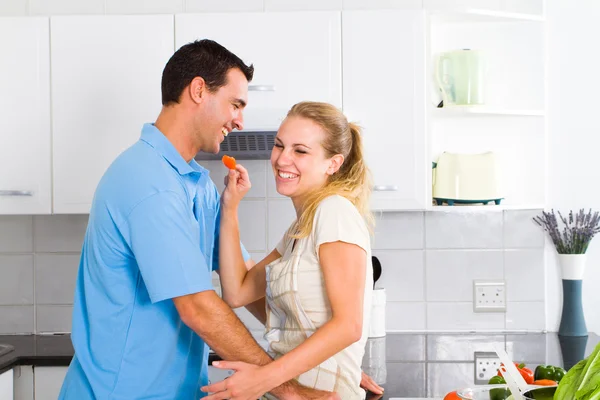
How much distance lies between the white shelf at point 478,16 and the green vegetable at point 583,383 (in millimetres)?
1805

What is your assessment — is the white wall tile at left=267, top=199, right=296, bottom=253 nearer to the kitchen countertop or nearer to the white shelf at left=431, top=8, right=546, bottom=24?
the kitchen countertop

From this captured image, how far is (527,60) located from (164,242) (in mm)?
1907

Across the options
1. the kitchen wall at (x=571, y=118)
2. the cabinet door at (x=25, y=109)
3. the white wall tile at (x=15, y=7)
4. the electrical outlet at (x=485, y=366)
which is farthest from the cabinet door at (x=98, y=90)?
the kitchen wall at (x=571, y=118)

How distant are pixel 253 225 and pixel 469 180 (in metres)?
0.88

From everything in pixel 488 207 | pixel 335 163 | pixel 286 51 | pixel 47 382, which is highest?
pixel 286 51

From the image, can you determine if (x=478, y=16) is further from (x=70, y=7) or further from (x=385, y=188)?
(x=70, y=7)

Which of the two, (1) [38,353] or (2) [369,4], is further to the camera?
(2) [369,4]

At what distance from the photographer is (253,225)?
119 inches

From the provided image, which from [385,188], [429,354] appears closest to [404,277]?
[429,354]

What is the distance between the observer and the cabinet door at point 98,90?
2629 millimetres

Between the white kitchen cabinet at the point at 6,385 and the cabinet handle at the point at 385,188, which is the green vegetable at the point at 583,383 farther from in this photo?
the white kitchen cabinet at the point at 6,385

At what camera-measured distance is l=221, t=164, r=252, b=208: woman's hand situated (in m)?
1.97

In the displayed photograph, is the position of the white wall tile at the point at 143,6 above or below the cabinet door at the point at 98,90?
above

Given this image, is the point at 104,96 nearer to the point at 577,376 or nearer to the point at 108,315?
the point at 108,315
